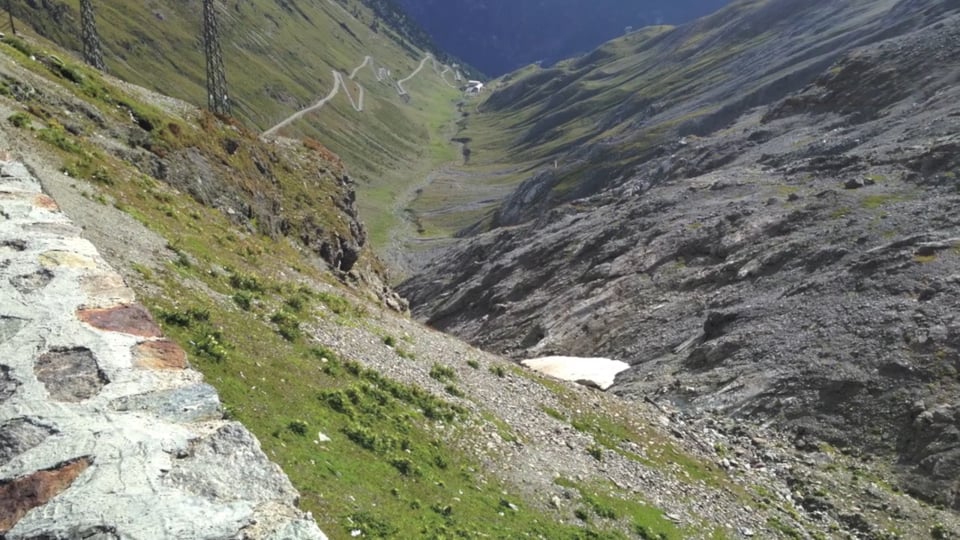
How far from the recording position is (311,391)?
1833 cm

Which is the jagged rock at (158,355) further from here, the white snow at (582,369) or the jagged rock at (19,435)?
the white snow at (582,369)

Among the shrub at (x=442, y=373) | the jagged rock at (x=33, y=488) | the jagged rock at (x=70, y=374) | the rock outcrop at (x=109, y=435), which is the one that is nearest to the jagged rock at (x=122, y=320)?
the rock outcrop at (x=109, y=435)

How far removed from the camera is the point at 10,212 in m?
14.6

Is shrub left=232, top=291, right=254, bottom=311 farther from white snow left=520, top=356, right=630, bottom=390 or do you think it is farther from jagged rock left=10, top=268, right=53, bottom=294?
white snow left=520, top=356, right=630, bottom=390

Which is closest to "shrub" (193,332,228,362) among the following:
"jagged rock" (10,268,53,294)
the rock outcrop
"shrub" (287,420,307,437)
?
"shrub" (287,420,307,437)

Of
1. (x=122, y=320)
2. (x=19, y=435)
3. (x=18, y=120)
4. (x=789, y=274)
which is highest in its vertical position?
(x=789, y=274)

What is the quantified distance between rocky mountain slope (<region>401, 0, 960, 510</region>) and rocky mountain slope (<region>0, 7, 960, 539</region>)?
3.58m

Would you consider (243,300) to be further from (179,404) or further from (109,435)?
(109,435)

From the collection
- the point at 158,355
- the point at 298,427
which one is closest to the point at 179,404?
the point at 158,355

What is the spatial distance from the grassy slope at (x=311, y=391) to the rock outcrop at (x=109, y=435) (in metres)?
3.66

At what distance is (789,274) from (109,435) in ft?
171

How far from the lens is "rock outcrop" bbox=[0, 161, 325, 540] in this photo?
755 cm

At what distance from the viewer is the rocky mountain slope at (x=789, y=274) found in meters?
33.9

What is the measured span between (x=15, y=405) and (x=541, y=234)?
84721 mm
